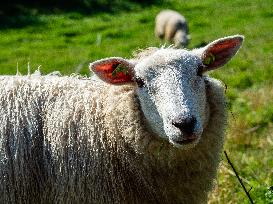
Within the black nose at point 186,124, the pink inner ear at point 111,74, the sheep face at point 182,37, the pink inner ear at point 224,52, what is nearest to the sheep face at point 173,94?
the black nose at point 186,124

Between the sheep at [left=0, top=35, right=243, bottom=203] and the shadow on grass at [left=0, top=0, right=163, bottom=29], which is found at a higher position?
the sheep at [left=0, top=35, right=243, bottom=203]

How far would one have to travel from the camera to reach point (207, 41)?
12.0 m

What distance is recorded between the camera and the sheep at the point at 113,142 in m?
3.77

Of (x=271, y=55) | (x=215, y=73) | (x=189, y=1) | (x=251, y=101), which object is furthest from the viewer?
(x=189, y=1)

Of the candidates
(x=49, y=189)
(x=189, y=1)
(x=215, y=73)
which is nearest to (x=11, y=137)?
(x=49, y=189)

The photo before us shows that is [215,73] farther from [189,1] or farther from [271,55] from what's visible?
[189,1]

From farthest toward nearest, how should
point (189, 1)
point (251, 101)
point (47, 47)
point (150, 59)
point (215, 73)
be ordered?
point (189, 1), point (47, 47), point (215, 73), point (251, 101), point (150, 59)

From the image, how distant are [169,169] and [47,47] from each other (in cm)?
885

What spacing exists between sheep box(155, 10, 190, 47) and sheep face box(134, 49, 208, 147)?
809 centimetres

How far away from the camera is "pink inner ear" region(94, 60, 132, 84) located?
379 centimetres

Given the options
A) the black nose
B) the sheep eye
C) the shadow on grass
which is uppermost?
the black nose

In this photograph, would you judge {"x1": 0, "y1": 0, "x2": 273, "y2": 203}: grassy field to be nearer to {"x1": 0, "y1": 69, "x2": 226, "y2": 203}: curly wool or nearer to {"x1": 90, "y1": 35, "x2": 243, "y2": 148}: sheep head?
{"x1": 0, "y1": 69, "x2": 226, "y2": 203}: curly wool

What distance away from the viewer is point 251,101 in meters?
7.32

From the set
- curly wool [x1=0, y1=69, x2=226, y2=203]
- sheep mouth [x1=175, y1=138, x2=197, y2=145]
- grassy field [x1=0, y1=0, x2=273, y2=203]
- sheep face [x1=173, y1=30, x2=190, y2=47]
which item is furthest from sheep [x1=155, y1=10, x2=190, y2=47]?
sheep mouth [x1=175, y1=138, x2=197, y2=145]
